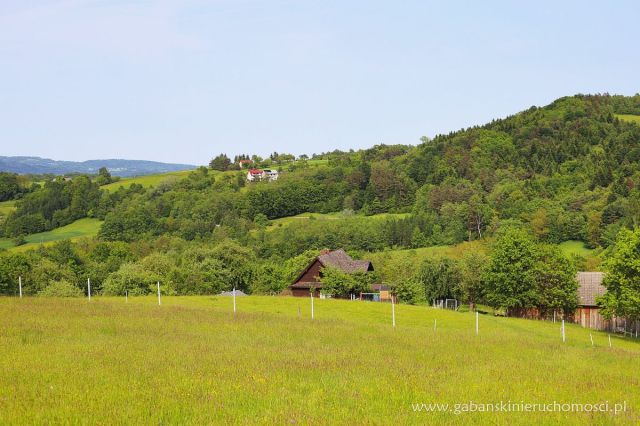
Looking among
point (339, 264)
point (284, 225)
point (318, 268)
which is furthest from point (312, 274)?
point (284, 225)

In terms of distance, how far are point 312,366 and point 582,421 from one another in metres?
8.53

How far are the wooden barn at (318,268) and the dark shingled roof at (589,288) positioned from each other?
24.5 m

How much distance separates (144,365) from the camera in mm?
20031

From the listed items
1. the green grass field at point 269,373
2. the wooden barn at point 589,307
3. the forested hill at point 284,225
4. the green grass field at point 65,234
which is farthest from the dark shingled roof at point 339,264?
the green grass field at point 65,234

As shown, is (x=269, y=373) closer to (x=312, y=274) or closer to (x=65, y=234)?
(x=312, y=274)

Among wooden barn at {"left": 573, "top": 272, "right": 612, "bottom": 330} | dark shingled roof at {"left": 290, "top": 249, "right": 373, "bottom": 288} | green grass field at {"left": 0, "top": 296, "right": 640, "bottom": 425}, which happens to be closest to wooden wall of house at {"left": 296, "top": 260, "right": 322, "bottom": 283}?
dark shingled roof at {"left": 290, "top": 249, "right": 373, "bottom": 288}

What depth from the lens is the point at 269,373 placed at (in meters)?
19.5

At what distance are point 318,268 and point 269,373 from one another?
68.9m

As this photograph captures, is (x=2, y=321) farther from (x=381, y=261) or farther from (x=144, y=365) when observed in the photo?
(x=381, y=261)

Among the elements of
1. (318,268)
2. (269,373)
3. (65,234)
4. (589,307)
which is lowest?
(589,307)

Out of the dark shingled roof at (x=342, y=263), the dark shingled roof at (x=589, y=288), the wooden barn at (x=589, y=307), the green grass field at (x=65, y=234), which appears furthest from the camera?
the green grass field at (x=65, y=234)

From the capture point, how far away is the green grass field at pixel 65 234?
165 metres

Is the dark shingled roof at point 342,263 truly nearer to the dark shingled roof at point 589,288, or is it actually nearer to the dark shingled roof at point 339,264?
the dark shingled roof at point 339,264

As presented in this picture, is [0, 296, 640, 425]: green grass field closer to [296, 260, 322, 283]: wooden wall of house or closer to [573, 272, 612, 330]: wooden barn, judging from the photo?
[573, 272, 612, 330]: wooden barn
